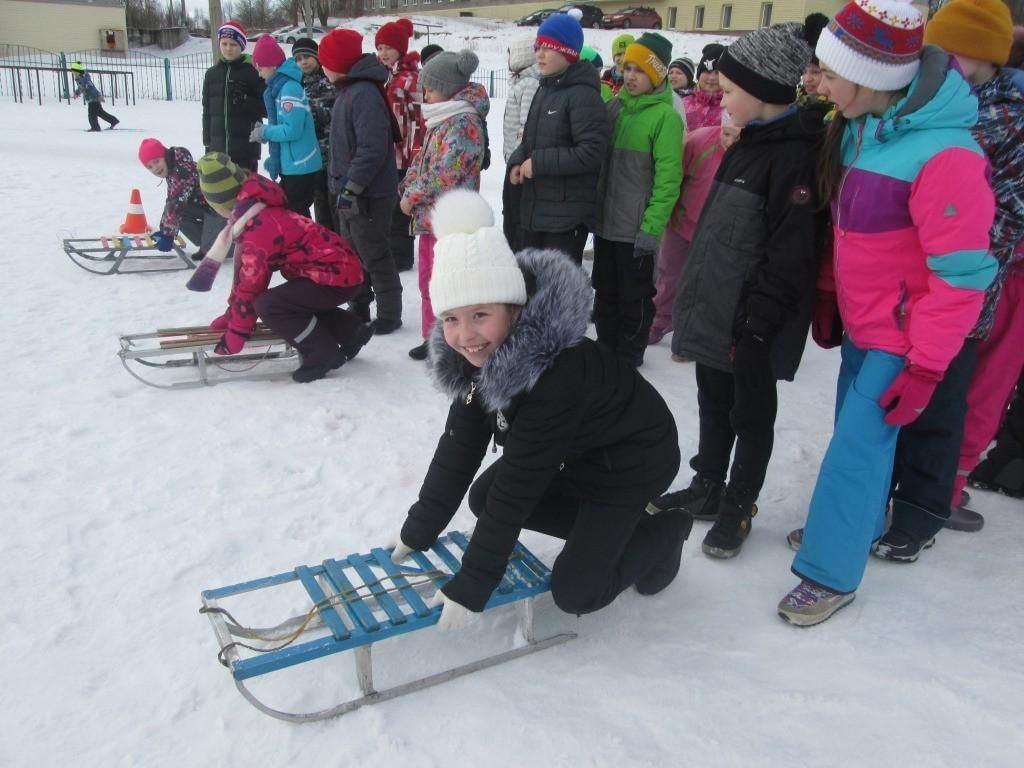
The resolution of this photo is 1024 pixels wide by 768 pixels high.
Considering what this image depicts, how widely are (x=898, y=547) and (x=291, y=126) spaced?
496cm

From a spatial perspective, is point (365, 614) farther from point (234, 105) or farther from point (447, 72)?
point (234, 105)

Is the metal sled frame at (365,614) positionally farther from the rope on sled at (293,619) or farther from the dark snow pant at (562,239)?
the dark snow pant at (562,239)

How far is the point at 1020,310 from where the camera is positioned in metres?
3.09

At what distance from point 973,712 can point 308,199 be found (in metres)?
5.59

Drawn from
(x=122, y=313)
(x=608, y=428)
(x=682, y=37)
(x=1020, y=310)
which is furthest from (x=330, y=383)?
(x=682, y=37)

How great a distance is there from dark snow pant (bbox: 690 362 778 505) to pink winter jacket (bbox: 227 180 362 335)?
2317mm

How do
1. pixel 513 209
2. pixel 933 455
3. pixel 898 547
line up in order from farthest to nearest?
pixel 513 209 → pixel 898 547 → pixel 933 455

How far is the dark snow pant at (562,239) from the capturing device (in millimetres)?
4547

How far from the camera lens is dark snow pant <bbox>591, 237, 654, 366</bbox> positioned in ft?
15.1

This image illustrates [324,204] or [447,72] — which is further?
[324,204]

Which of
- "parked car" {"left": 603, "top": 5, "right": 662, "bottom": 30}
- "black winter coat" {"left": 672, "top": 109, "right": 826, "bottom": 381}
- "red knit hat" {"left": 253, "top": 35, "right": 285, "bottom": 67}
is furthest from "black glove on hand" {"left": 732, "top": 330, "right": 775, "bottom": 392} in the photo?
"parked car" {"left": 603, "top": 5, "right": 662, "bottom": 30}

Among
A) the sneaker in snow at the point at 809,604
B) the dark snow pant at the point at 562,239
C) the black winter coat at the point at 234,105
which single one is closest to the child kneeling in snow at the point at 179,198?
the black winter coat at the point at 234,105

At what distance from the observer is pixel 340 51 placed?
5039 mm

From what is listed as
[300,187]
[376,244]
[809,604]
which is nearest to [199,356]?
[376,244]
